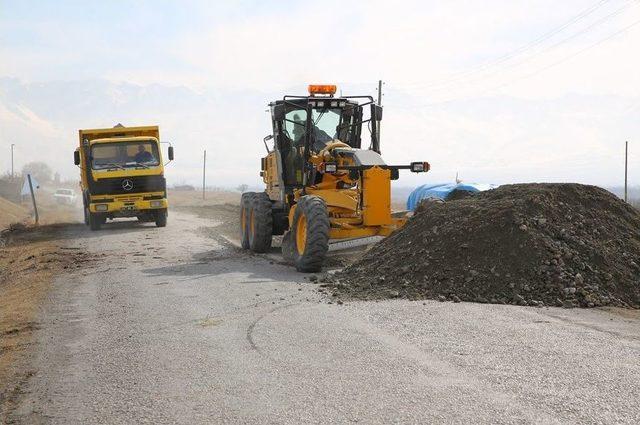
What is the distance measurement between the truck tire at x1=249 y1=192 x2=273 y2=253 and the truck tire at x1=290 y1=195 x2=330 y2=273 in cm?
283

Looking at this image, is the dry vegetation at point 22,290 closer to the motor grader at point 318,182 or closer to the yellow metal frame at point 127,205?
the yellow metal frame at point 127,205

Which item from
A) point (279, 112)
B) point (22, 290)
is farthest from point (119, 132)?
point (22, 290)

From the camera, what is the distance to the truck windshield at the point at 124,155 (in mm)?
21281

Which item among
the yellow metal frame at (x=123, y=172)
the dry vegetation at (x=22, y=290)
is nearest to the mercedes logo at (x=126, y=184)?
the yellow metal frame at (x=123, y=172)

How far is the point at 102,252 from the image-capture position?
1534 cm

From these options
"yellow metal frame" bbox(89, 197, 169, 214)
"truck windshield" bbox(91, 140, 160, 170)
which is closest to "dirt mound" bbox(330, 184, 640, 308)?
"yellow metal frame" bbox(89, 197, 169, 214)

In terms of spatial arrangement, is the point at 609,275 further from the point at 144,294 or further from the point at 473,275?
the point at 144,294

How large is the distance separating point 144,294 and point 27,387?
4.06 meters

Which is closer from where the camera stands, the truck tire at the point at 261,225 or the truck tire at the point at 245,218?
the truck tire at the point at 261,225

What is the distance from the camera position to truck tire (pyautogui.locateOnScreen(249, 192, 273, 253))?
1458 cm

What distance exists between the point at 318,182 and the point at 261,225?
1.78m

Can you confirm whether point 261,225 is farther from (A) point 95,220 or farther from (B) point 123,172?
(A) point 95,220

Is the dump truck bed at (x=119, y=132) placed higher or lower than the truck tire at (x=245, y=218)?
higher

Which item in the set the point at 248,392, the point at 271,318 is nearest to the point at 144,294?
the point at 271,318
